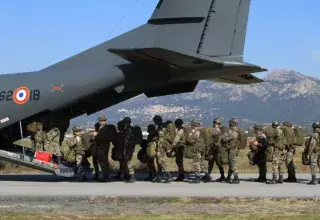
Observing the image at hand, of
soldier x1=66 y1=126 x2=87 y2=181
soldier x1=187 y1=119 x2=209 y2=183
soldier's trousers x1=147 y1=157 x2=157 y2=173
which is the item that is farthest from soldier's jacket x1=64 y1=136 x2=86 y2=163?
soldier x1=187 y1=119 x2=209 y2=183

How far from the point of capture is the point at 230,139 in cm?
1731

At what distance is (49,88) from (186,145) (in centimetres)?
439

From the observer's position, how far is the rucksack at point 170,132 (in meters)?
17.3

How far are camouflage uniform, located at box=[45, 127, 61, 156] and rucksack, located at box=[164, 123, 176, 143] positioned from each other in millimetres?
3286

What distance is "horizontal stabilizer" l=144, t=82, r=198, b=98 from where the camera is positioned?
18719mm

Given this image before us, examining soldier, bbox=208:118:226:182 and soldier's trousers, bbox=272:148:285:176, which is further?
soldier, bbox=208:118:226:182

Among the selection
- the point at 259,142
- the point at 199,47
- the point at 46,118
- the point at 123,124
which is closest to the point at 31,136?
the point at 46,118

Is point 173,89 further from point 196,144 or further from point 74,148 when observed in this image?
point 74,148

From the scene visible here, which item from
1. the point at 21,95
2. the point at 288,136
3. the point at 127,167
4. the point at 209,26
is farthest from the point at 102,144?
the point at 288,136

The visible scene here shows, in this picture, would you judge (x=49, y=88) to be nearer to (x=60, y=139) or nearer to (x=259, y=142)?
(x=60, y=139)

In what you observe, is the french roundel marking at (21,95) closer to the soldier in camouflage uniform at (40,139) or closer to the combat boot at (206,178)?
the soldier in camouflage uniform at (40,139)

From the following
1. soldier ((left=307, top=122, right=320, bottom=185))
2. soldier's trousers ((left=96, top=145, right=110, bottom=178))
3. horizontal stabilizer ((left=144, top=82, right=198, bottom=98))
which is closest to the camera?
soldier ((left=307, top=122, right=320, bottom=185))

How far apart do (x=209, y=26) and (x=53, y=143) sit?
226 inches

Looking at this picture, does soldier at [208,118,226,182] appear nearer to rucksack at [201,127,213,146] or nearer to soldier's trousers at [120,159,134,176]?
rucksack at [201,127,213,146]
